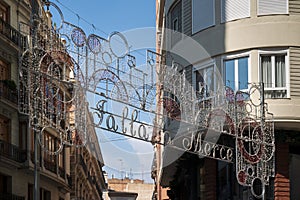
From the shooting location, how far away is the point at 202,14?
28938 mm

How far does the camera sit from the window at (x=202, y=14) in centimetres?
2839

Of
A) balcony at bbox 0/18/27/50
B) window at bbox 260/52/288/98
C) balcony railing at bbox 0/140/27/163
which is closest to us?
window at bbox 260/52/288/98

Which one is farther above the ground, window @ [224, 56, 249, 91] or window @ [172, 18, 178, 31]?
window @ [172, 18, 178, 31]

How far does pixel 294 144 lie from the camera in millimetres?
27969

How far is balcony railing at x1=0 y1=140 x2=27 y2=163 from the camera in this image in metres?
38.8

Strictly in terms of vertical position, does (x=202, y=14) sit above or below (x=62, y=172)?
above

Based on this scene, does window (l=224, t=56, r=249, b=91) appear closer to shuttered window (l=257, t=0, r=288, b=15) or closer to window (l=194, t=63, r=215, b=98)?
window (l=194, t=63, r=215, b=98)

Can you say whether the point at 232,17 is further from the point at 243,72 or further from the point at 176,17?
the point at 176,17

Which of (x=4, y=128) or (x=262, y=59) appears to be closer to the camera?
(x=262, y=59)

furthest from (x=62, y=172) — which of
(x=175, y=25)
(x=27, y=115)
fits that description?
(x=27, y=115)

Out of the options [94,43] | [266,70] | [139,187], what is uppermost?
[266,70]

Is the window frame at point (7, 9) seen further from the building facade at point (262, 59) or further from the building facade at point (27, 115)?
the building facade at point (262, 59)

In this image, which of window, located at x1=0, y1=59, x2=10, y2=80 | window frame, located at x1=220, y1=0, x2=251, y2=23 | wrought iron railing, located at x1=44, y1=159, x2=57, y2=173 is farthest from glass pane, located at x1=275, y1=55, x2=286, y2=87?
wrought iron railing, located at x1=44, y1=159, x2=57, y2=173

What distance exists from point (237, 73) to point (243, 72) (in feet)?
0.70
